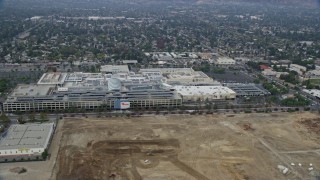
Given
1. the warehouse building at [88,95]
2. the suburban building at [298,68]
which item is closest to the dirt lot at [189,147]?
the warehouse building at [88,95]

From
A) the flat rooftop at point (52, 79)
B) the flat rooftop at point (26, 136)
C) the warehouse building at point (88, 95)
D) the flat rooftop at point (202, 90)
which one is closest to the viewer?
the flat rooftop at point (26, 136)

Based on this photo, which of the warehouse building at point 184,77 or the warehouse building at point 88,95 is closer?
the warehouse building at point 88,95

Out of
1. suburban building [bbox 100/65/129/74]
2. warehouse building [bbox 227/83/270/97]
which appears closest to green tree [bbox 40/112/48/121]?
suburban building [bbox 100/65/129/74]

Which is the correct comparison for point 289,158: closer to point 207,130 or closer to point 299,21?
point 207,130

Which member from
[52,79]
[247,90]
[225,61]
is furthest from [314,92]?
[52,79]

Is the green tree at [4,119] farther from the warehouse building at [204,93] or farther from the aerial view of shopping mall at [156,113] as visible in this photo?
the warehouse building at [204,93]
